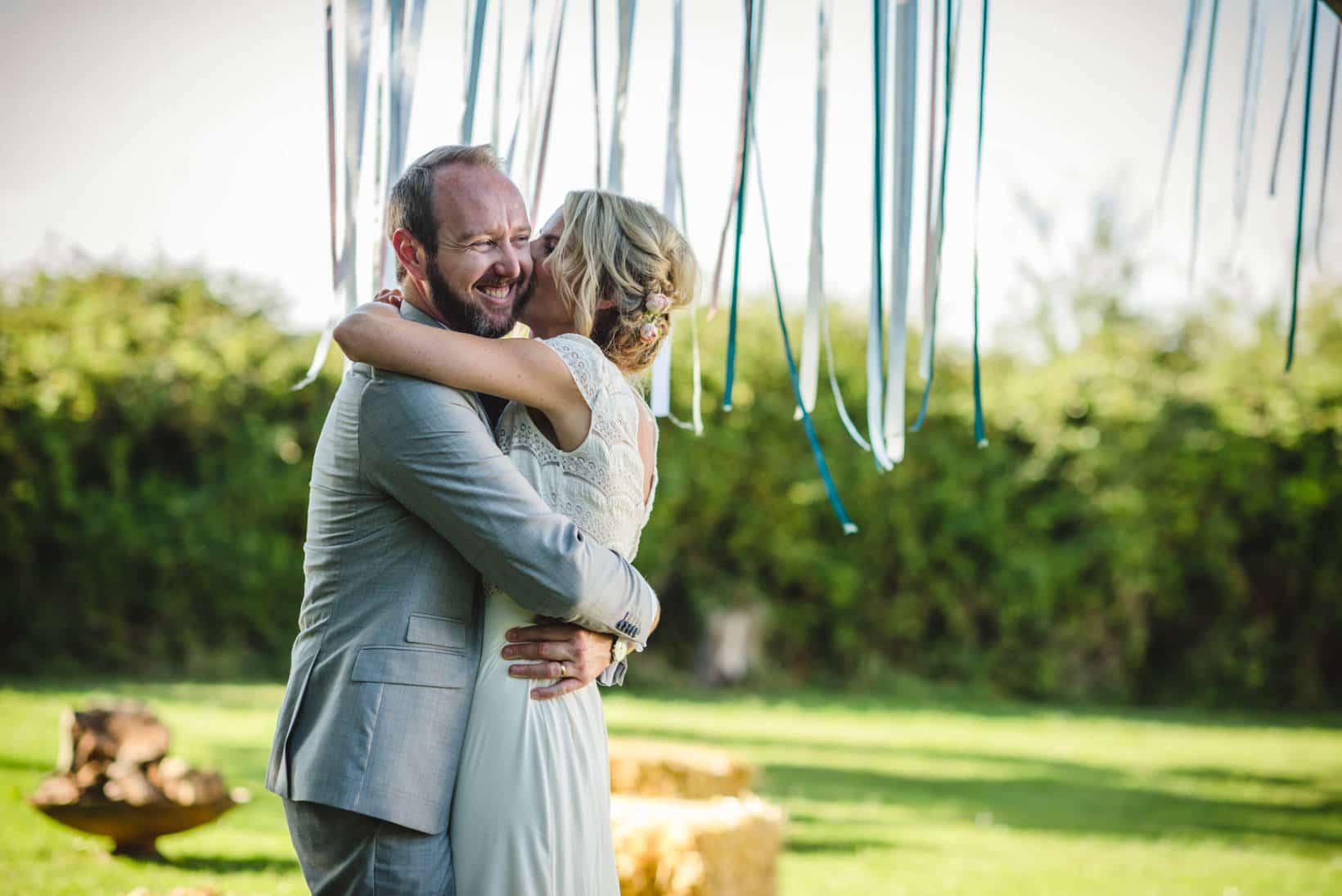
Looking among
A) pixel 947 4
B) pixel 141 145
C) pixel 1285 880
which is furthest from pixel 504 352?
pixel 141 145

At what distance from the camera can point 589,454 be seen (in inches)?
86.5

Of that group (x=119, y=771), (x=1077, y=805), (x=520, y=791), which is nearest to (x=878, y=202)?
(x=520, y=791)

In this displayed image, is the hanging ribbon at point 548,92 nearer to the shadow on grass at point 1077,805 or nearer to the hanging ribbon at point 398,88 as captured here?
the hanging ribbon at point 398,88

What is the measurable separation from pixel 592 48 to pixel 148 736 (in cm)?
410

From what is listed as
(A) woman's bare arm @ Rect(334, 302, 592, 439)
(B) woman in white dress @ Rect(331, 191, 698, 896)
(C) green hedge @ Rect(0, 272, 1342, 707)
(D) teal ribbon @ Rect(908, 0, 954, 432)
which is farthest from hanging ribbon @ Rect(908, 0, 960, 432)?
(C) green hedge @ Rect(0, 272, 1342, 707)

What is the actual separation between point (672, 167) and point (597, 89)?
0.25 metres

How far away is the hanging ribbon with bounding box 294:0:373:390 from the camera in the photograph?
8.79ft

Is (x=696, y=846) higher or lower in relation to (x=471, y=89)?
lower

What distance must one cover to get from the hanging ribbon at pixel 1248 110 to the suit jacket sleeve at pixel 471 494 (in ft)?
6.03

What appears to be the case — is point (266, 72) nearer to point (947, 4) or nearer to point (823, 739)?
point (823, 739)

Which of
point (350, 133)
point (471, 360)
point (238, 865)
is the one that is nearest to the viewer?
point (471, 360)

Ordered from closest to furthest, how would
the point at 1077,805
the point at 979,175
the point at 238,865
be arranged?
the point at 979,175, the point at 238,865, the point at 1077,805

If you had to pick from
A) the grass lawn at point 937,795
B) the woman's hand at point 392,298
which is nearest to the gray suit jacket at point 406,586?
the woman's hand at point 392,298

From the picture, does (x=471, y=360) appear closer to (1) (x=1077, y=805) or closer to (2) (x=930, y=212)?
(2) (x=930, y=212)
